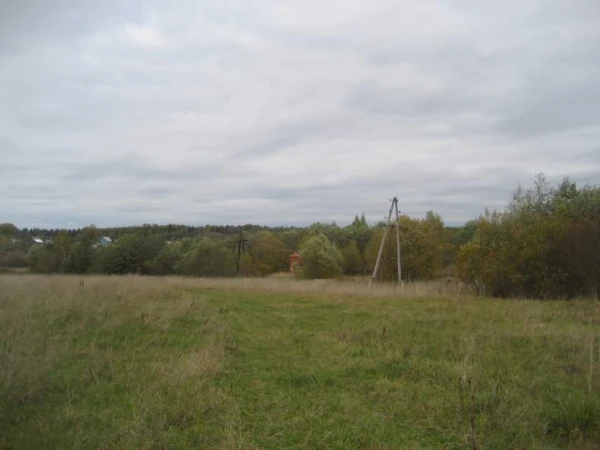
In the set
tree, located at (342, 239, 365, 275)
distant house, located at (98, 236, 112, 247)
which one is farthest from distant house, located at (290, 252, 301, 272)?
distant house, located at (98, 236, 112, 247)

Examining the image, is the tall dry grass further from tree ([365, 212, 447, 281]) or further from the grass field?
tree ([365, 212, 447, 281])

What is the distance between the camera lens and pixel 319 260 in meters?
44.8

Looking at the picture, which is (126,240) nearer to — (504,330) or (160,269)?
(160,269)

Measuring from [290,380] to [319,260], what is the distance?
39427 mm

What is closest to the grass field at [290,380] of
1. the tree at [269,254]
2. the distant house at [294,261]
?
the distant house at [294,261]

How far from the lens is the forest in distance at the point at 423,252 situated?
14.4 metres

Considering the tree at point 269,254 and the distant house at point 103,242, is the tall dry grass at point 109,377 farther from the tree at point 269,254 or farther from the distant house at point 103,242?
the tree at point 269,254

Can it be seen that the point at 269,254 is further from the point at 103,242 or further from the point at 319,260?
the point at 103,242

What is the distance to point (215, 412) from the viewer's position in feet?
14.3

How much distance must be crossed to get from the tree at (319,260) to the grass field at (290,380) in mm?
34713

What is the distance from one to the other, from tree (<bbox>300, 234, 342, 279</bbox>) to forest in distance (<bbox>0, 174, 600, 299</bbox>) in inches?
4.2

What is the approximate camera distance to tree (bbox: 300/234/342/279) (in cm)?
4478

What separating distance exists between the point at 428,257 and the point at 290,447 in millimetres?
32806

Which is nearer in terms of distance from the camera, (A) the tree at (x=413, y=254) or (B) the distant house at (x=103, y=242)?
(A) the tree at (x=413, y=254)
